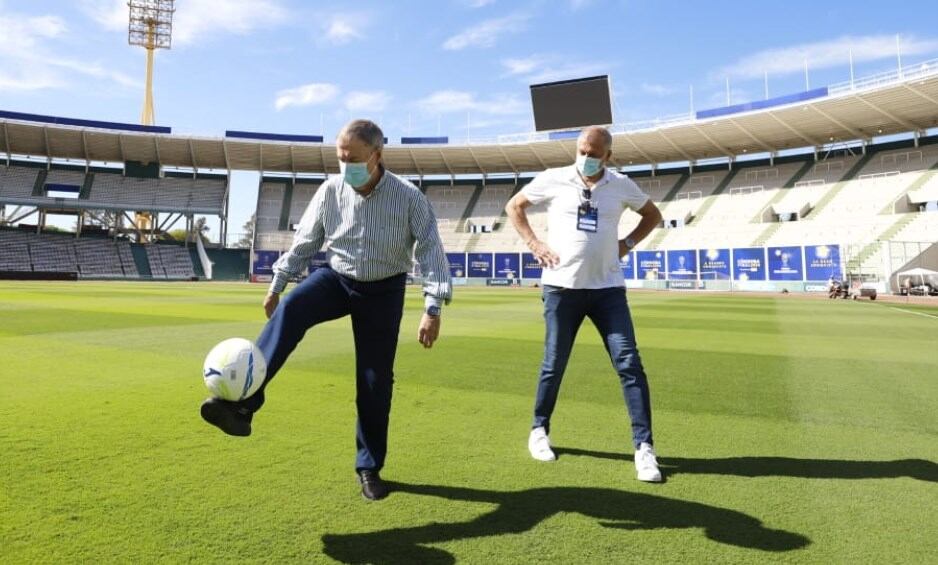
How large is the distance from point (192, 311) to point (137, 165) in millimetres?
53776

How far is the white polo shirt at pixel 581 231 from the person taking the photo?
3438mm

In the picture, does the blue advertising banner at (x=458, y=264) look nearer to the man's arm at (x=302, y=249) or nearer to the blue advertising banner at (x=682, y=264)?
the blue advertising banner at (x=682, y=264)

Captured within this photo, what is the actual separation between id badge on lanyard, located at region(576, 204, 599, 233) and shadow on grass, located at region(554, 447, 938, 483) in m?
1.39

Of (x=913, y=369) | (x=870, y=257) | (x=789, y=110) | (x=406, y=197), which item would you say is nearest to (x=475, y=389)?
(x=406, y=197)

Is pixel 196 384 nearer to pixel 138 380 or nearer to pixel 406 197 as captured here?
pixel 138 380

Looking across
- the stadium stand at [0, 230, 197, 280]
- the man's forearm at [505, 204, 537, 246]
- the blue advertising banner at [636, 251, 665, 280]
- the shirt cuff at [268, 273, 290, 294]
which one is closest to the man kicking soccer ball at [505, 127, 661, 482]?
the man's forearm at [505, 204, 537, 246]

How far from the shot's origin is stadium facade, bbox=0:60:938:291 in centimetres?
3866

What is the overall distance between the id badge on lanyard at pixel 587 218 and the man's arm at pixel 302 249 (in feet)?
5.08

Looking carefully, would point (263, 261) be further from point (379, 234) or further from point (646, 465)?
point (646, 465)

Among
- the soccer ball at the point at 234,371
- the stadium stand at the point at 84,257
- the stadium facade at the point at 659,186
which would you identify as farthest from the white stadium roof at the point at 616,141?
the soccer ball at the point at 234,371

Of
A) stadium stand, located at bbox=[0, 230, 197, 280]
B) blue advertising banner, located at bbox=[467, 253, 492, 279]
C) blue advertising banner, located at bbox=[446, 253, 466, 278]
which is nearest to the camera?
stadium stand, located at bbox=[0, 230, 197, 280]

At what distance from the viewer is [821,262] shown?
37.0 m

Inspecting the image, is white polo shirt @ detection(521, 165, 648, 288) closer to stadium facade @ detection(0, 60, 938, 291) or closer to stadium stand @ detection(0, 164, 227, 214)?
stadium facade @ detection(0, 60, 938, 291)

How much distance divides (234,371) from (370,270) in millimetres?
813
